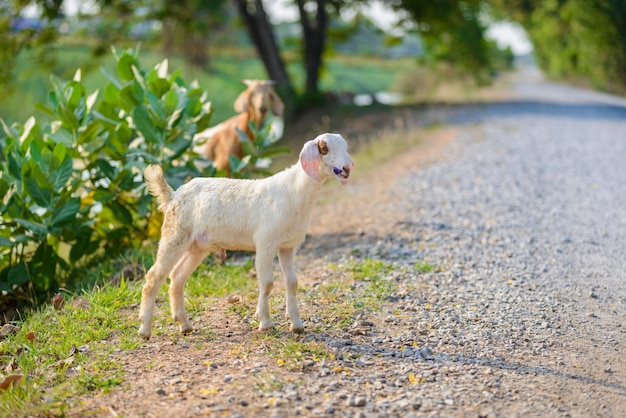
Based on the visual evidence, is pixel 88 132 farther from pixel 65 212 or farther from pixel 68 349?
pixel 68 349

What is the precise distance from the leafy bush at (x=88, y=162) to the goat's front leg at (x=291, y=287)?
8.47ft

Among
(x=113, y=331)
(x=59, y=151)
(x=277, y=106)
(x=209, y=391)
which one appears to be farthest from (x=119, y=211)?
(x=209, y=391)

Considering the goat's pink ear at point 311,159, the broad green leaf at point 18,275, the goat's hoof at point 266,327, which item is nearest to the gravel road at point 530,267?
the goat's hoof at point 266,327

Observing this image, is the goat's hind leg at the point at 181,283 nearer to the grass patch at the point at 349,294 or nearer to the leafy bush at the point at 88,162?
the grass patch at the point at 349,294

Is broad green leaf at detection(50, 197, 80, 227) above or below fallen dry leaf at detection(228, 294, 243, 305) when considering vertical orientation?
above

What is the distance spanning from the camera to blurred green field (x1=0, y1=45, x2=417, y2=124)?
24.4 metres

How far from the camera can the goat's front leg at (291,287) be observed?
215 inches

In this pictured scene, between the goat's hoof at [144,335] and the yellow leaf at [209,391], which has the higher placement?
the goat's hoof at [144,335]

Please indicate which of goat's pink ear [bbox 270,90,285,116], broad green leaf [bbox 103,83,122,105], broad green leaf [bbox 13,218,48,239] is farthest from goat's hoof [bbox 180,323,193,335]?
goat's pink ear [bbox 270,90,285,116]

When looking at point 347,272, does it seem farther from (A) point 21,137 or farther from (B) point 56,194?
(A) point 21,137

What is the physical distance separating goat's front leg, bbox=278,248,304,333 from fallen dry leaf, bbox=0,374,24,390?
6.28ft

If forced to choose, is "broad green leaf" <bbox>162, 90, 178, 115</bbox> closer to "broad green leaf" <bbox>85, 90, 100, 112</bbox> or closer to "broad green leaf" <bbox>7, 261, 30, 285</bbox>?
"broad green leaf" <bbox>85, 90, 100, 112</bbox>

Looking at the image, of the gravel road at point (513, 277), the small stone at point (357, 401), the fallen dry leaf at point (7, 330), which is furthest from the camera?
the fallen dry leaf at point (7, 330)

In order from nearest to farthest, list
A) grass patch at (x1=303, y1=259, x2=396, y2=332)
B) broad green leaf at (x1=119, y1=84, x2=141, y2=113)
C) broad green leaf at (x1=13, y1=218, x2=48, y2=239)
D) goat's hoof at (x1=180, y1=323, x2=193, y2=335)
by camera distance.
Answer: goat's hoof at (x1=180, y1=323, x2=193, y2=335)
grass patch at (x1=303, y1=259, x2=396, y2=332)
broad green leaf at (x1=13, y1=218, x2=48, y2=239)
broad green leaf at (x1=119, y1=84, x2=141, y2=113)
